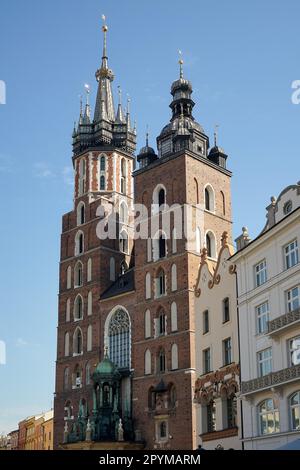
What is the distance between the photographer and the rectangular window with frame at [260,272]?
33500 mm

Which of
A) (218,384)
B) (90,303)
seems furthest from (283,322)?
(90,303)

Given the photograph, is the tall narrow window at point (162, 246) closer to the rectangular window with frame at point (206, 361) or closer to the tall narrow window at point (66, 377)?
the tall narrow window at point (66, 377)

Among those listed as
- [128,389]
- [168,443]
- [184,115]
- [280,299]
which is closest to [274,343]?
[280,299]

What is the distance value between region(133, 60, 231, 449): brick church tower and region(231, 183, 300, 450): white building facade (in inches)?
675

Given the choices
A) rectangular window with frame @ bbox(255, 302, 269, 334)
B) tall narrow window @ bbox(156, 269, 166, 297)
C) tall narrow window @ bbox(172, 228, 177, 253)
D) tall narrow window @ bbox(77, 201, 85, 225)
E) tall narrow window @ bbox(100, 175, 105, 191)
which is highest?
tall narrow window @ bbox(100, 175, 105, 191)

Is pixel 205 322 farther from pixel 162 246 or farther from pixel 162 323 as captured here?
pixel 162 246

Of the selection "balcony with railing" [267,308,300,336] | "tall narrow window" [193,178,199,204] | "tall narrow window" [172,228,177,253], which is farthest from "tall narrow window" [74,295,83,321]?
"balcony with railing" [267,308,300,336]

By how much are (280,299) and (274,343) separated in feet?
6.28

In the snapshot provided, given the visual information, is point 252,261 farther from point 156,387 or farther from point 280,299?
point 156,387

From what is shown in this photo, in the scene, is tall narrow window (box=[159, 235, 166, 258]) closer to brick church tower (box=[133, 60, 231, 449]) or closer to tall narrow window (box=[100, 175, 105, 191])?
brick church tower (box=[133, 60, 231, 449])

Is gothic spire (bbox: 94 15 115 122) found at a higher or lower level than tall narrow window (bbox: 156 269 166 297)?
higher

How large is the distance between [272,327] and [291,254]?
322 cm

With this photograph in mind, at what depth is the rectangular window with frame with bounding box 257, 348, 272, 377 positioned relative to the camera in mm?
32062

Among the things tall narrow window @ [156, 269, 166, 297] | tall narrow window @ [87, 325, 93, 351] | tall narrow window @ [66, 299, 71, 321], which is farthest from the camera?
tall narrow window @ [66, 299, 71, 321]
